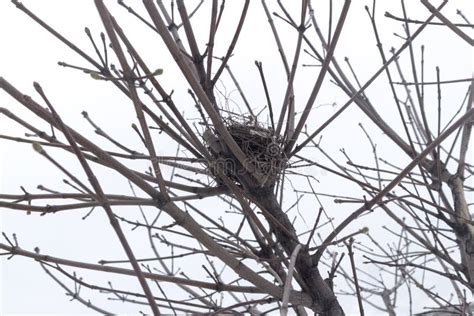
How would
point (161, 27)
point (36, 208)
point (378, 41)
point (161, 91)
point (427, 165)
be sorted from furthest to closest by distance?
point (427, 165) → point (378, 41) → point (161, 91) → point (36, 208) → point (161, 27)

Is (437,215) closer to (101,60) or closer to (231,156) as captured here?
(231,156)

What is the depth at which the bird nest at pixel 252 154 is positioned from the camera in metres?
1.36

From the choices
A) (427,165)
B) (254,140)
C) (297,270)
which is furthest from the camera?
(427,165)

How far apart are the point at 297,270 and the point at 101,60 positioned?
2.59 ft

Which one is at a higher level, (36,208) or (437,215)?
(437,215)

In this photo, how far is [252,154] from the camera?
4.90 ft

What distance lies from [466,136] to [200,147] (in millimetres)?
1207

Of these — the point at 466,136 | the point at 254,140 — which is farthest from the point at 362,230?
the point at 466,136

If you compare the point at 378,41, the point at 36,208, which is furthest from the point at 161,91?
the point at 378,41

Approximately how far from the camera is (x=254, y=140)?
1590 millimetres

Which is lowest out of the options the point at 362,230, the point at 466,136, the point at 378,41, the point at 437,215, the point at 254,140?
the point at 362,230

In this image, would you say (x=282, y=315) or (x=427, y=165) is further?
(x=427, y=165)

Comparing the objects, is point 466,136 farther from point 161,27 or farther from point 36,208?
point 36,208

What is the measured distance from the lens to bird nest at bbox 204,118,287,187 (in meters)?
1.36
